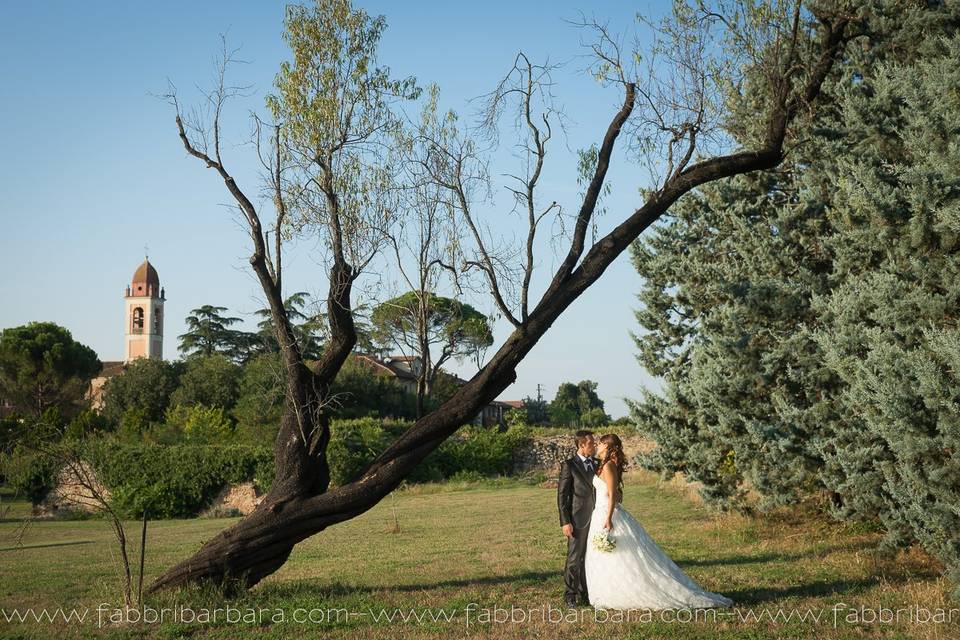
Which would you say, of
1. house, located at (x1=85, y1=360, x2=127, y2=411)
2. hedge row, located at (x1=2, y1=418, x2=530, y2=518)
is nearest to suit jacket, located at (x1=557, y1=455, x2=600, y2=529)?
hedge row, located at (x1=2, y1=418, x2=530, y2=518)

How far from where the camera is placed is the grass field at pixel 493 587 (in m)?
7.19

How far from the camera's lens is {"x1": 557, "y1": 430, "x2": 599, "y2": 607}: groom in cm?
802

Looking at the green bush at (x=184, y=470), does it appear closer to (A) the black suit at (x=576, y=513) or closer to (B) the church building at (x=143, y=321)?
(A) the black suit at (x=576, y=513)

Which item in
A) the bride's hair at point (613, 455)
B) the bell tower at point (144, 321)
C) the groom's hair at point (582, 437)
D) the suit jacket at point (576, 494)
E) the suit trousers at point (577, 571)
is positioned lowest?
the suit trousers at point (577, 571)

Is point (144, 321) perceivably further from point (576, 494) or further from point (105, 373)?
point (576, 494)

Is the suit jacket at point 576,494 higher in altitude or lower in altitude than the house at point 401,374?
lower

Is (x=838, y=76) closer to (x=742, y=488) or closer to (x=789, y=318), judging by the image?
(x=789, y=318)

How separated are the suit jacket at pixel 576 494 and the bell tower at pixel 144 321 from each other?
308 feet

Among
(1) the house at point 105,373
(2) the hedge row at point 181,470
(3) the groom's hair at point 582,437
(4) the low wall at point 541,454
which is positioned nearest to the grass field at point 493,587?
(3) the groom's hair at point 582,437

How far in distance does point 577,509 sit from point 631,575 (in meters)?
0.84

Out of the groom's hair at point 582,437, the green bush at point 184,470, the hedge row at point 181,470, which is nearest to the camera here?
the groom's hair at point 582,437

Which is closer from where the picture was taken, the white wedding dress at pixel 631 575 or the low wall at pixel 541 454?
the white wedding dress at pixel 631 575

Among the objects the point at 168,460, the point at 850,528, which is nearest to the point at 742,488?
the point at 850,528

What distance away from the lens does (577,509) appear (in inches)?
322
